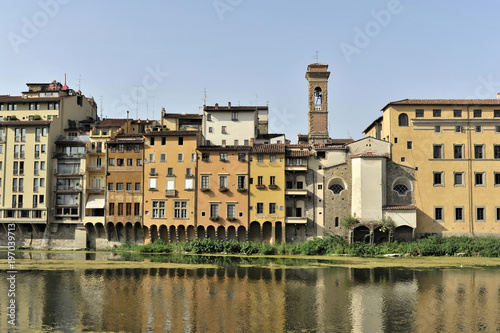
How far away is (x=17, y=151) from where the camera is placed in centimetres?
6562

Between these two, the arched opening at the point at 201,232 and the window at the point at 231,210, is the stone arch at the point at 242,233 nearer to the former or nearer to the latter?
the window at the point at 231,210

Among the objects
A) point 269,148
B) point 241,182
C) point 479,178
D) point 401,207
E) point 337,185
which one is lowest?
point 401,207

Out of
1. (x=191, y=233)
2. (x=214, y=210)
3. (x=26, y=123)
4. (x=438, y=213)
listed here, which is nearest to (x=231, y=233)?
(x=214, y=210)

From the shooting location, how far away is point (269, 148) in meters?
62.3

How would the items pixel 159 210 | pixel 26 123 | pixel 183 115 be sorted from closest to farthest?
pixel 159 210 → pixel 26 123 → pixel 183 115

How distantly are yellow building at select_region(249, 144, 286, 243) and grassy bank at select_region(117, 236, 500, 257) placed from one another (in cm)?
243

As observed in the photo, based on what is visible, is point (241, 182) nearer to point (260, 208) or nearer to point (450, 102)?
point (260, 208)

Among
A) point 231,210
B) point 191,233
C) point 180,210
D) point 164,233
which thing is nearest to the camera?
point 231,210

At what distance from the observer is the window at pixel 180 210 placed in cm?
6231

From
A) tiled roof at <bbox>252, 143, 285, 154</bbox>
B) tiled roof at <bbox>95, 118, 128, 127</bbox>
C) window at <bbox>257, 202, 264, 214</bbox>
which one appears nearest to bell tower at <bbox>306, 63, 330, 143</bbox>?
tiled roof at <bbox>252, 143, 285, 154</bbox>

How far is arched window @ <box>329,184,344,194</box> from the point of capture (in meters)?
61.6

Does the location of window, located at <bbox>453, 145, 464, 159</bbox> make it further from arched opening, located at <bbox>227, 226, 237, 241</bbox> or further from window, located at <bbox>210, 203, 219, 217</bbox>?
window, located at <bbox>210, 203, 219, 217</bbox>

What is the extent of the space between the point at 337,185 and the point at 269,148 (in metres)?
8.97

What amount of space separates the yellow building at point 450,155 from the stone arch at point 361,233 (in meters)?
6.08
